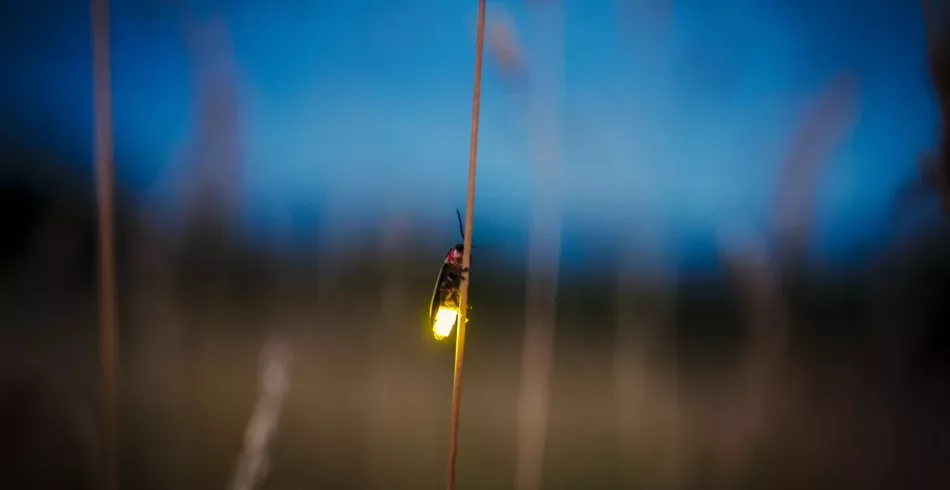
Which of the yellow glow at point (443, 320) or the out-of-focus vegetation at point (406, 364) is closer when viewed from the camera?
the yellow glow at point (443, 320)

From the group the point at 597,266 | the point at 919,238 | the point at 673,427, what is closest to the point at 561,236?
the point at 597,266

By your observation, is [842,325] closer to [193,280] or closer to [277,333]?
[277,333]

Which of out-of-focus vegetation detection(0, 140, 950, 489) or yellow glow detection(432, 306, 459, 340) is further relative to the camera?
out-of-focus vegetation detection(0, 140, 950, 489)

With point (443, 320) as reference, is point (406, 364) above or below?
below

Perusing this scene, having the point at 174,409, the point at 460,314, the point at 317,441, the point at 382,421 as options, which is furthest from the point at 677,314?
the point at 174,409

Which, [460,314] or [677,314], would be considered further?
[677,314]

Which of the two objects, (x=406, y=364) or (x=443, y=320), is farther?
(x=406, y=364)

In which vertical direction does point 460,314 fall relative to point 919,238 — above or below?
below

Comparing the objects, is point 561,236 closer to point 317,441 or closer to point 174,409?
point 317,441

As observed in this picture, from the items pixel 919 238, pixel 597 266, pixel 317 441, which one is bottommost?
pixel 317 441
